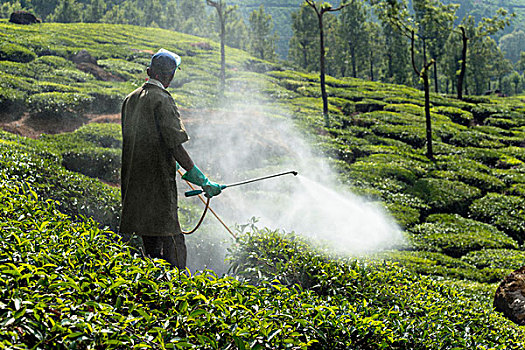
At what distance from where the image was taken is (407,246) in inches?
403

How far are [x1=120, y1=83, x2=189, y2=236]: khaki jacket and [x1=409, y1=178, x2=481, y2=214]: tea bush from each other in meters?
10.6

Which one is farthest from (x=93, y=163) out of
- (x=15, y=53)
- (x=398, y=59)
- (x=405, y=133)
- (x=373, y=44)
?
(x=373, y=44)

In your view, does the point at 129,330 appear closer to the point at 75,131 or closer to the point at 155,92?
the point at 155,92

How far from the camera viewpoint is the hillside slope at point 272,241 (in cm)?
232

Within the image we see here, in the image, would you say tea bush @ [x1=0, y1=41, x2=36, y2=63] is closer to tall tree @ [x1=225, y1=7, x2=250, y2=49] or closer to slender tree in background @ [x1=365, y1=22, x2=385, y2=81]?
slender tree in background @ [x1=365, y1=22, x2=385, y2=81]

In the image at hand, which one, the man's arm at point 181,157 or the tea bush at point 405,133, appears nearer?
the man's arm at point 181,157

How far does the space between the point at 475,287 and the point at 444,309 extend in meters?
3.72

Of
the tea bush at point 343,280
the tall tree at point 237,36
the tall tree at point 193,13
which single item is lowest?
the tea bush at point 343,280

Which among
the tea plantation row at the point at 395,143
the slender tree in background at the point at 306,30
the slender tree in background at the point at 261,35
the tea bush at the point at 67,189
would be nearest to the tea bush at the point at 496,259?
the tea plantation row at the point at 395,143

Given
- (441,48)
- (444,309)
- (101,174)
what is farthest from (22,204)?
(441,48)

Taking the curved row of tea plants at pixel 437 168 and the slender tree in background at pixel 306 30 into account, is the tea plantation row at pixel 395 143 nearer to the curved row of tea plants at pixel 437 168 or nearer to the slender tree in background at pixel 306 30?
the curved row of tea plants at pixel 437 168

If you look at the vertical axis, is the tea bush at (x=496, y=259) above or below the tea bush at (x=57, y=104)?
below

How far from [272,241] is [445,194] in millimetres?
10469

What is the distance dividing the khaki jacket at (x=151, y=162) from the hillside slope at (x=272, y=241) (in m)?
0.41
